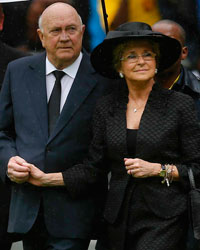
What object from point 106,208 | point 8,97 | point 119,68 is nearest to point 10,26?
point 8,97

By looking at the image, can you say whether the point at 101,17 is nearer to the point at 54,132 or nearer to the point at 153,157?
the point at 54,132

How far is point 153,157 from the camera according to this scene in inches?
172

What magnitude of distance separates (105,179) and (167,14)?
55.2 inches

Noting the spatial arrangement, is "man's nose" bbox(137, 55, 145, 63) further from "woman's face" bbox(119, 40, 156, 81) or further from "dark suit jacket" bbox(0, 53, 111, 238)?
"dark suit jacket" bbox(0, 53, 111, 238)

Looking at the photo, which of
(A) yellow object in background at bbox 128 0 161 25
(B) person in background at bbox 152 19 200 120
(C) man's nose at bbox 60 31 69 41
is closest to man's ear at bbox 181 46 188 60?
(B) person in background at bbox 152 19 200 120

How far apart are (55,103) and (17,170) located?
1.77 feet

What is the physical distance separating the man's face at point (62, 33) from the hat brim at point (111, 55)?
155mm

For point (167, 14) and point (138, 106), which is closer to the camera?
point (138, 106)

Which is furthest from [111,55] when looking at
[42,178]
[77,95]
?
[42,178]

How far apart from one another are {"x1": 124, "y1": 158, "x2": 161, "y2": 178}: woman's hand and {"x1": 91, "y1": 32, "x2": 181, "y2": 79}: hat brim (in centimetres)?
74

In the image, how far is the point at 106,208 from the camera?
4574mm

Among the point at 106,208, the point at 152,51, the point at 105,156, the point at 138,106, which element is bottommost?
the point at 106,208

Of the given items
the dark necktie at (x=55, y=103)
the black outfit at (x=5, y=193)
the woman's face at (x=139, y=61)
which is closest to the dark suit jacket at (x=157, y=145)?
the woman's face at (x=139, y=61)

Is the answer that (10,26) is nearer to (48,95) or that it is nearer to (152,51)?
(48,95)
